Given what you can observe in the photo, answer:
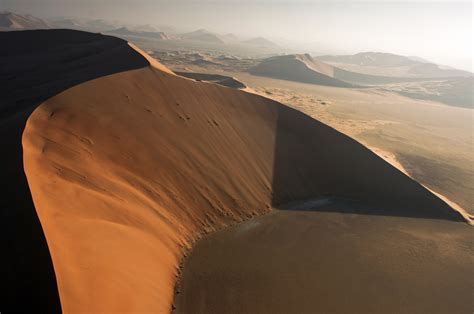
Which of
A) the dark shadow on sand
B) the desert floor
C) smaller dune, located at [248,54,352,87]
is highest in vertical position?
smaller dune, located at [248,54,352,87]

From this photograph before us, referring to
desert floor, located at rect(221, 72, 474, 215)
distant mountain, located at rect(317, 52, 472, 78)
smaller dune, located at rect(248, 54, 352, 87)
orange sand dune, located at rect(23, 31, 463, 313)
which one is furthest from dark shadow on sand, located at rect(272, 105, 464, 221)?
distant mountain, located at rect(317, 52, 472, 78)

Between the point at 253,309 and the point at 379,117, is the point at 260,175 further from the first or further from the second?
the point at 379,117

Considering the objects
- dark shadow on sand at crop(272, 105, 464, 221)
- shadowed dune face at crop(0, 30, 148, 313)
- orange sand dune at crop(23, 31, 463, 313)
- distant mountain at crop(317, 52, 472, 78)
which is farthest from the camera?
distant mountain at crop(317, 52, 472, 78)

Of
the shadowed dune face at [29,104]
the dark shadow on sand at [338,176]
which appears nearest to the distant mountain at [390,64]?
the shadowed dune face at [29,104]

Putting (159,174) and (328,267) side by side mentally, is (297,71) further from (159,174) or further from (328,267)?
(328,267)

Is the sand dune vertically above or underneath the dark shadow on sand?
above

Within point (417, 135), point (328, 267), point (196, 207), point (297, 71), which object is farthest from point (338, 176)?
point (297, 71)

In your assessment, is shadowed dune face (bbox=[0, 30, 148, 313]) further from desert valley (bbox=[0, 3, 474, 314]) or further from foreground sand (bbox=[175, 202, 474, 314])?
foreground sand (bbox=[175, 202, 474, 314])
